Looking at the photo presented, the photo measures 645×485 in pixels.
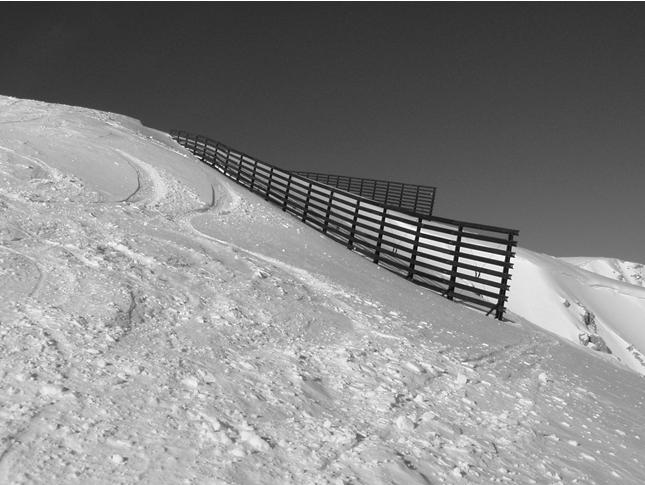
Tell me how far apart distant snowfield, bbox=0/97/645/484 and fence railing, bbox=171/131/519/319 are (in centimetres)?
183

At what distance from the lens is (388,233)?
48.5 ft

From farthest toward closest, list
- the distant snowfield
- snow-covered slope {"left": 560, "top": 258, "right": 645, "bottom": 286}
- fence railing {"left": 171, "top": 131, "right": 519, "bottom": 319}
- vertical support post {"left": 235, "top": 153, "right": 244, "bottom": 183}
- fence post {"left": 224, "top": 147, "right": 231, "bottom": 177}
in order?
snow-covered slope {"left": 560, "top": 258, "right": 645, "bottom": 286}, fence post {"left": 224, "top": 147, "right": 231, "bottom": 177}, vertical support post {"left": 235, "top": 153, "right": 244, "bottom": 183}, fence railing {"left": 171, "top": 131, "right": 519, "bottom": 319}, the distant snowfield

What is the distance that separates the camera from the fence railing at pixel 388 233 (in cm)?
1237

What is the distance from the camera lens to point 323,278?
9750 mm

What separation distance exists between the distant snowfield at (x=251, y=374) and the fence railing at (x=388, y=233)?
183 centimetres

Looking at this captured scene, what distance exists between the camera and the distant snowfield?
346 cm

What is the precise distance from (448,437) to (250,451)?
1.68 m

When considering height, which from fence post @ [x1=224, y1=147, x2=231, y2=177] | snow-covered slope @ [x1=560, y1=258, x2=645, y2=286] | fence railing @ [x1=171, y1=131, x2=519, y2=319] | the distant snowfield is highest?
snow-covered slope @ [x1=560, y1=258, x2=645, y2=286]

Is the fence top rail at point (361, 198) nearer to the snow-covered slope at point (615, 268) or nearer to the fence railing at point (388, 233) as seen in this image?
the fence railing at point (388, 233)

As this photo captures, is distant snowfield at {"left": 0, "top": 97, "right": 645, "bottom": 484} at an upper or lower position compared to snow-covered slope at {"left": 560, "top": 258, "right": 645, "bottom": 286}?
lower

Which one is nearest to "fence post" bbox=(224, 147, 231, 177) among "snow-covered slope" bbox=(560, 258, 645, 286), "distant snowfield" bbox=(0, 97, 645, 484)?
"distant snowfield" bbox=(0, 97, 645, 484)

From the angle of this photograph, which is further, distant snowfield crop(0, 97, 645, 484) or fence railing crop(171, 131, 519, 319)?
fence railing crop(171, 131, 519, 319)

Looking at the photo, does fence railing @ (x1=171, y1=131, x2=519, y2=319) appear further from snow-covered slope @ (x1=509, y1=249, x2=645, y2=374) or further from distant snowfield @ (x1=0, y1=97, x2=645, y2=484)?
snow-covered slope @ (x1=509, y1=249, x2=645, y2=374)

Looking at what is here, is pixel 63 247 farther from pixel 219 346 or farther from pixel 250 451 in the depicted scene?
pixel 250 451
